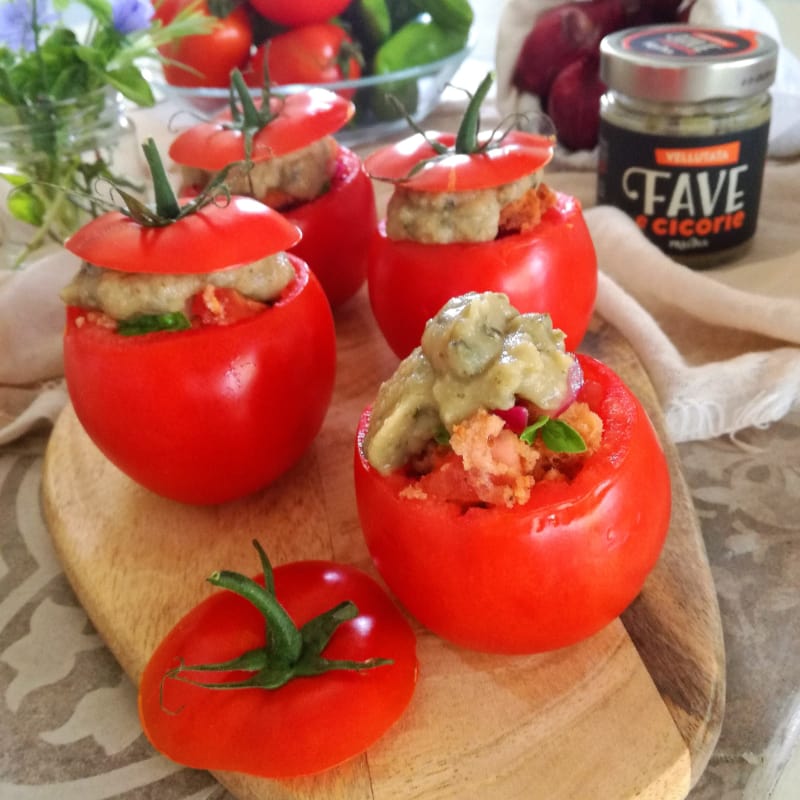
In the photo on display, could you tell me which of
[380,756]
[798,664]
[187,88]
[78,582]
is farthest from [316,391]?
[187,88]

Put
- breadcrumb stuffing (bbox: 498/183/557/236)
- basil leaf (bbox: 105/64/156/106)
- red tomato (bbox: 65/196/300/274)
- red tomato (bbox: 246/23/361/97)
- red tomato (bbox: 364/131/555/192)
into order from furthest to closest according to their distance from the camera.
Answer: red tomato (bbox: 246/23/361/97) < basil leaf (bbox: 105/64/156/106) < breadcrumb stuffing (bbox: 498/183/557/236) < red tomato (bbox: 364/131/555/192) < red tomato (bbox: 65/196/300/274)

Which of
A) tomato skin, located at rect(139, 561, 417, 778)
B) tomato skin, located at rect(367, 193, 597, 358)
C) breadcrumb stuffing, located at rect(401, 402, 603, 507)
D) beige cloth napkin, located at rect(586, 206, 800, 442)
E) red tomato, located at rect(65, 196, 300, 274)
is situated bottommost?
beige cloth napkin, located at rect(586, 206, 800, 442)

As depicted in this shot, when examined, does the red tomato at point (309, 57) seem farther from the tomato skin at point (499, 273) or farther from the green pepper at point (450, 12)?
the tomato skin at point (499, 273)

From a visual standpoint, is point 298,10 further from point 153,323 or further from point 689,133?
point 153,323

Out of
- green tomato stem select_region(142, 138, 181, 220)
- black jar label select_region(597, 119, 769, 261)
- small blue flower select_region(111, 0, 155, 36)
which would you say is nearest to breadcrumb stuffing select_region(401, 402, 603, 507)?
green tomato stem select_region(142, 138, 181, 220)

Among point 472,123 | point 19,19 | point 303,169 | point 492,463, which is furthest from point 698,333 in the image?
point 19,19

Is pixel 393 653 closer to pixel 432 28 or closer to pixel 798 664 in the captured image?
pixel 798 664

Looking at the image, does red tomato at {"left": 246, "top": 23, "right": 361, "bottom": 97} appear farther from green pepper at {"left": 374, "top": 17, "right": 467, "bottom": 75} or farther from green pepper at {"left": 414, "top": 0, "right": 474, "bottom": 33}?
green pepper at {"left": 414, "top": 0, "right": 474, "bottom": 33}
